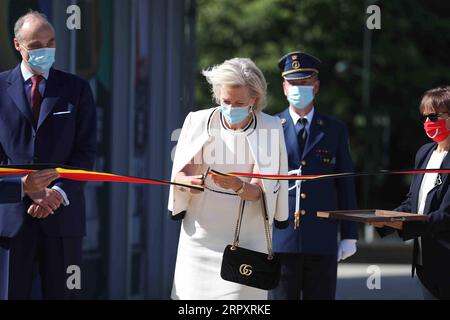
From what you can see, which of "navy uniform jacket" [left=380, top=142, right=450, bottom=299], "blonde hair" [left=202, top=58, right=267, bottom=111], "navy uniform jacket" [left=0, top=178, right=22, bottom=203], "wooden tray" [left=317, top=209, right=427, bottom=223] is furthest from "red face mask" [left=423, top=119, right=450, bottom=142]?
"navy uniform jacket" [left=0, top=178, right=22, bottom=203]

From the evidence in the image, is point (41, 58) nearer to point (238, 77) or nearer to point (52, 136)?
point (52, 136)

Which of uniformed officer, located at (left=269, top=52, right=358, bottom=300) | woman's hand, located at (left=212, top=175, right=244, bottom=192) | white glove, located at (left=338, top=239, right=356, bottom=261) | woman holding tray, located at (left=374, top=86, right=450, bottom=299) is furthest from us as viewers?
white glove, located at (left=338, top=239, right=356, bottom=261)

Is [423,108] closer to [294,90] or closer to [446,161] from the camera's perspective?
[446,161]

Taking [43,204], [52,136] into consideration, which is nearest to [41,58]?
[52,136]

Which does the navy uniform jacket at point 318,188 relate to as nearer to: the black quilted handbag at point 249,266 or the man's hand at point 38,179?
the black quilted handbag at point 249,266

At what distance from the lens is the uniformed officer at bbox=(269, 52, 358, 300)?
6375 millimetres

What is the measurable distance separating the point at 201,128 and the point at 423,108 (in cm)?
123

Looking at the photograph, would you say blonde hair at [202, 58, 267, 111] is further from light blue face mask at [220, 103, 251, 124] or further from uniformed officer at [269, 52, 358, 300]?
uniformed officer at [269, 52, 358, 300]

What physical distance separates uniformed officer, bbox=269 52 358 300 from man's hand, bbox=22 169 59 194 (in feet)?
5.11

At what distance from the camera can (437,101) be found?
585 centimetres

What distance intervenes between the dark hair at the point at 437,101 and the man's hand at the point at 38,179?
6.40 feet

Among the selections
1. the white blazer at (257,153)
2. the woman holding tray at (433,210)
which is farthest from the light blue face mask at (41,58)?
the woman holding tray at (433,210)

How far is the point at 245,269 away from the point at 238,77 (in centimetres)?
92
